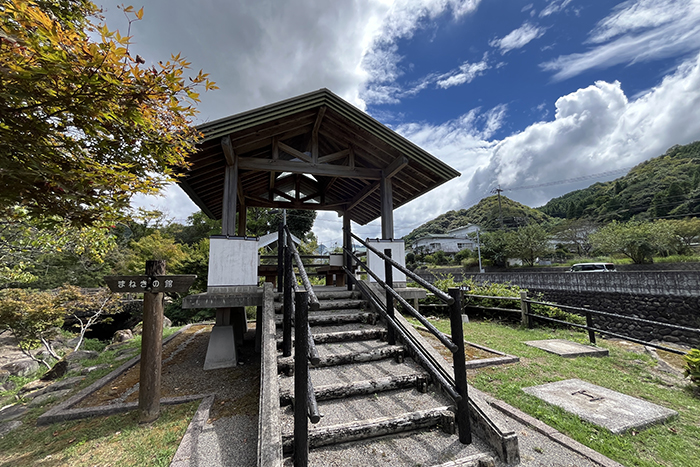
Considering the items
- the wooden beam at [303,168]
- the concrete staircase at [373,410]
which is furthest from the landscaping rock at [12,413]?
the wooden beam at [303,168]

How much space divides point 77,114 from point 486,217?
83358mm

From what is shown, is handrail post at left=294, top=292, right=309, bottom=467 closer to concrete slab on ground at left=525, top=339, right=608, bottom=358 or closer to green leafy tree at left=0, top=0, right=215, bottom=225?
green leafy tree at left=0, top=0, right=215, bottom=225

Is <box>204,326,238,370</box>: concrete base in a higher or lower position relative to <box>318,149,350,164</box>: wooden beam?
lower

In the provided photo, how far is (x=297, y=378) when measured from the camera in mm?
2020

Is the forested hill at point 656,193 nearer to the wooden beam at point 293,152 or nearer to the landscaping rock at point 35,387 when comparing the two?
the wooden beam at point 293,152

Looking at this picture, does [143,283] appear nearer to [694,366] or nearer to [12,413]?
[12,413]

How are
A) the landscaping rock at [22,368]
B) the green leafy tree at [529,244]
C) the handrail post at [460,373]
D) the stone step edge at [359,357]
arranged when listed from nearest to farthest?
the handrail post at [460,373]
the stone step edge at [359,357]
the landscaping rock at [22,368]
the green leafy tree at [529,244]

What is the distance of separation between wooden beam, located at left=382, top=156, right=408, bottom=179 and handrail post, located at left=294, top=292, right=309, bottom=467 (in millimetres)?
4339

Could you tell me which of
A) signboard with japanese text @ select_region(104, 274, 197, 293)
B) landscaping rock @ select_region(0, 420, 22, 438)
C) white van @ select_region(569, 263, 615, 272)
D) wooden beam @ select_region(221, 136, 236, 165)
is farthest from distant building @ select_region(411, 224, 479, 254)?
landscaping rock @ select_region(0, 420, 22, 438)

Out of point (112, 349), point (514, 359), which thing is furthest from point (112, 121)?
point (112, 349)

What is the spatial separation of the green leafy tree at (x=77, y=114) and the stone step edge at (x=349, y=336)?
2.49 metres

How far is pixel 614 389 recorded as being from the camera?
12.2 ft

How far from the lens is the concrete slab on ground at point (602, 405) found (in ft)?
9.33

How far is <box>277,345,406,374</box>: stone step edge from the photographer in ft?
10.4
